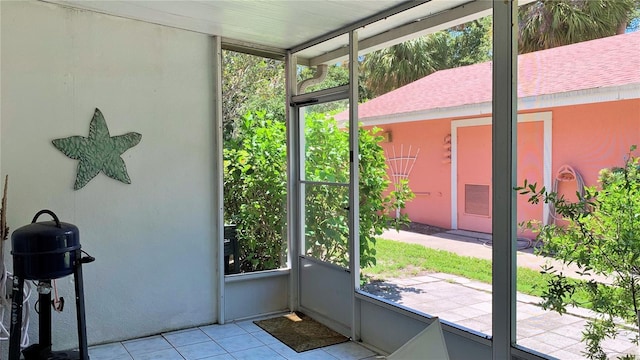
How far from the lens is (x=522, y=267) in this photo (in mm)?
2414

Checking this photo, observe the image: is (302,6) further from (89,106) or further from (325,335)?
(325,335)

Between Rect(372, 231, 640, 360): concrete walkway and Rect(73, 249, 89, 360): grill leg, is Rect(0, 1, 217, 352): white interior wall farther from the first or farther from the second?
Rect(372, 231, 640, 360): concrete walkway

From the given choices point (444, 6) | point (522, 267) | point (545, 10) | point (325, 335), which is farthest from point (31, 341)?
point (545, 10)

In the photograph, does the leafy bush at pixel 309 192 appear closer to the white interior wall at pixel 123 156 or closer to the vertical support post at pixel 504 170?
the white interior wall at pixel 123 156

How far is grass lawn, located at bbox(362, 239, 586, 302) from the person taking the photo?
3.90 meters

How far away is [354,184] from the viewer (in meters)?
3.57

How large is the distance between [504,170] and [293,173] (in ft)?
7.19

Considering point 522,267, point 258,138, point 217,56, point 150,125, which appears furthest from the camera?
point 258,138

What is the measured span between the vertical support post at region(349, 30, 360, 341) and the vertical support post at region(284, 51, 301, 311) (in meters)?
0.79

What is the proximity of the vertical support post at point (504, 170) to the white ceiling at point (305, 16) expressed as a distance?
444mm

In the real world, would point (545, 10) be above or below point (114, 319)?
above

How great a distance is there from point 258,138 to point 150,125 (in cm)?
98

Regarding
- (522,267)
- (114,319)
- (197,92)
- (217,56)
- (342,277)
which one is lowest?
(114,319)

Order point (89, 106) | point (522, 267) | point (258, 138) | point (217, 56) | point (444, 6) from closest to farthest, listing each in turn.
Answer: point (522, 267)
point (444, 6)
point (89, 106)
point (217, 56)
point (258, 138)
